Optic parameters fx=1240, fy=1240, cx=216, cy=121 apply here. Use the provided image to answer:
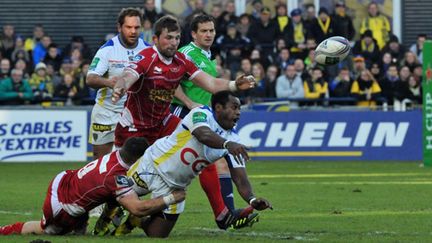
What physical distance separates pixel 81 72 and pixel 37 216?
44.4 feet

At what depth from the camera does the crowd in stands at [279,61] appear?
26938 millimetres

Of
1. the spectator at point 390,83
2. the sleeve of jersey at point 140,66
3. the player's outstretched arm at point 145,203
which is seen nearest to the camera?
the player's outstretched arm at point 145,203

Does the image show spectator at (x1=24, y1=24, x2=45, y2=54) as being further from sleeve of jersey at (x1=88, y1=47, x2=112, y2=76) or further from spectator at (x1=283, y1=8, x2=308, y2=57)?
sleeve of jersey at (x1=88, y1=47, x2=112, y2=76)

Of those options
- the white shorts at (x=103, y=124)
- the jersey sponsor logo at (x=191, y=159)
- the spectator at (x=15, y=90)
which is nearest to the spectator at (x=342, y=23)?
the spectator at (x=15, y=90)

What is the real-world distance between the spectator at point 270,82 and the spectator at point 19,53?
5.48 meters

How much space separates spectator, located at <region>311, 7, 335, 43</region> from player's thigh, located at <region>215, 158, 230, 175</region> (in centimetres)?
1579

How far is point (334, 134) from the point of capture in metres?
25.5

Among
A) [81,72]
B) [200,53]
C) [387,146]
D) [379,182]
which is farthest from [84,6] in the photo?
[200,53]

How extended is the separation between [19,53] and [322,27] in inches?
275

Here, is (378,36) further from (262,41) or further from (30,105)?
(30,105)

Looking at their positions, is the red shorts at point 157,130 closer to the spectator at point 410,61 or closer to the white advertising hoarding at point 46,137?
the white advertising hoarding at point 46,137

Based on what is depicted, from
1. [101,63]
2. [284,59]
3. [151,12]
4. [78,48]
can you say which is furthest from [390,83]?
[101,63]

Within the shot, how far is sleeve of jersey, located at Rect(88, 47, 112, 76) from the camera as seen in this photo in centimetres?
1404

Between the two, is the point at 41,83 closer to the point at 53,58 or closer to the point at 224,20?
the point at 53,58
